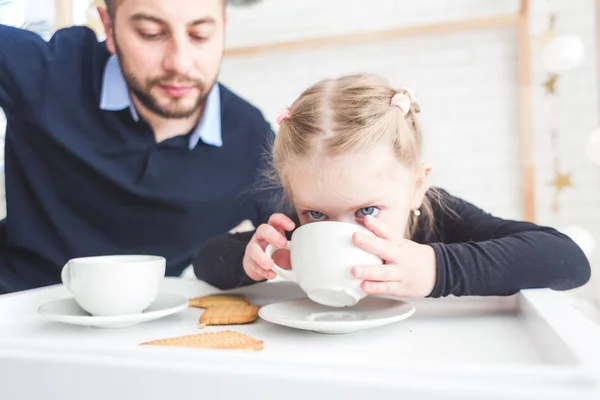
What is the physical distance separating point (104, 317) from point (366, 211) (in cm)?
32

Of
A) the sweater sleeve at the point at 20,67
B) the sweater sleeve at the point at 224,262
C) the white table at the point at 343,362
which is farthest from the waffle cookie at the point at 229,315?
the sweater sleeve at the point at 20,67

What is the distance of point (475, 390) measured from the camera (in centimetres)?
29

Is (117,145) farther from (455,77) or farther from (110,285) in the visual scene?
(455,77)

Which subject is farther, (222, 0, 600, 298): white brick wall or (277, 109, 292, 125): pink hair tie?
(222, 0, 600, 298): white brick wall

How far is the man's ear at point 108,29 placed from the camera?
1280 mm

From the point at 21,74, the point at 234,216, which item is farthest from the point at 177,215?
the point at 21,74

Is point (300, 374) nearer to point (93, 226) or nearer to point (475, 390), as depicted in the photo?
point (475, 390)

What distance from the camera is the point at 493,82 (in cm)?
177

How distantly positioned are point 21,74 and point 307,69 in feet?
3.21

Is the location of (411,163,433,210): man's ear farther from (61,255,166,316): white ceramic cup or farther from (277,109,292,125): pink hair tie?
(61,255,166,316): white ceramic cup

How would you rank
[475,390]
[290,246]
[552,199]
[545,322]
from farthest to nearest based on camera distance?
[552,199]
[290,246]
[545,322]
[475,390]

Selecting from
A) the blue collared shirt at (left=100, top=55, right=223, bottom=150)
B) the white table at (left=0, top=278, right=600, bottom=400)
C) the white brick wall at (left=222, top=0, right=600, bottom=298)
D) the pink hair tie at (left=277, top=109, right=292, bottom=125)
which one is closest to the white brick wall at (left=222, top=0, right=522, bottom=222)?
the white brick wall at (left=222, top=0, right=600, bottom=298)

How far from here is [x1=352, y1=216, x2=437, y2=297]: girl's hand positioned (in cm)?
52

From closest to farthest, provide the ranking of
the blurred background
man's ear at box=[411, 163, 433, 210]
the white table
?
the white table
man's ear at box=[411, 163, 433, 210]
the blurred background
